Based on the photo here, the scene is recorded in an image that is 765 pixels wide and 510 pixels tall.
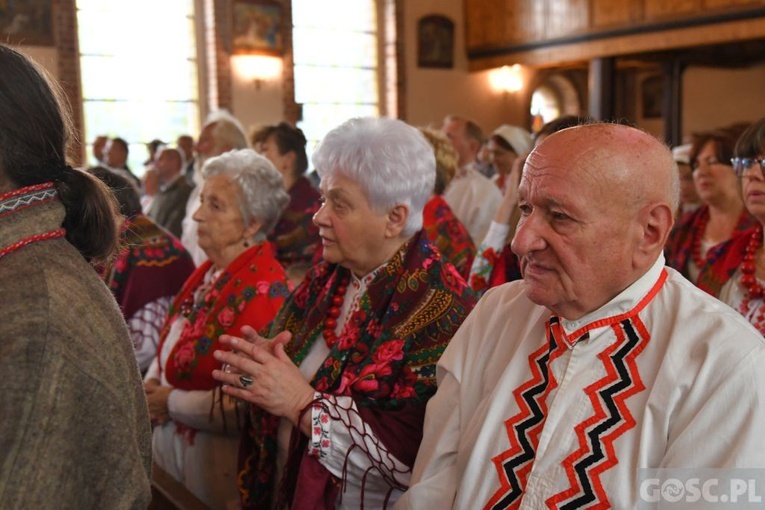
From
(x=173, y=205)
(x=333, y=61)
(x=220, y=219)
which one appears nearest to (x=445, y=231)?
(x=220, y=219)

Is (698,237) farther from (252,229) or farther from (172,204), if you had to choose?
(172,204)

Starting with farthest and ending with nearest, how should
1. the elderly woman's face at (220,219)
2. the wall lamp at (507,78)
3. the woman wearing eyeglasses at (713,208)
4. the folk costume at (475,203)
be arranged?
the wall lamp at (507,78)
the folk costume at (475,203)
the woman wearing eyeglasses at (713,208)
the elderly woman's face at (220,219)

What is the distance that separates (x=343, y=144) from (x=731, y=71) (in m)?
14.2

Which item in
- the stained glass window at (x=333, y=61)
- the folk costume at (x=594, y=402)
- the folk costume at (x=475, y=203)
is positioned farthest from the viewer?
the stained glass window at (x=333, y=61)

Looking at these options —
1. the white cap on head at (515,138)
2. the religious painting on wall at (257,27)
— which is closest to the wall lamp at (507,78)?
the religious painting on wall at (257,27)

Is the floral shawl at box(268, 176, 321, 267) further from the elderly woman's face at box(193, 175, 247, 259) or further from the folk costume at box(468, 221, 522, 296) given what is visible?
the elderly woman's face at box(193, 175, 247, 259)

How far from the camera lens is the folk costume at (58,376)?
Answer: 1137 mm

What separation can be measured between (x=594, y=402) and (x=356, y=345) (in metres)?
0.81

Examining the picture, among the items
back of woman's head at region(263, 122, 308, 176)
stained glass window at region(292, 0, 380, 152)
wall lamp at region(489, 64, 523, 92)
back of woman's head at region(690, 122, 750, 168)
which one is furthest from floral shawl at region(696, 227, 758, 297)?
wall lamp at region(489, 64, 523, 92)

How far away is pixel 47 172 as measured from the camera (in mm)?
1308

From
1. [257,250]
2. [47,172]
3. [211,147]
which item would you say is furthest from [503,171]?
[47,172]

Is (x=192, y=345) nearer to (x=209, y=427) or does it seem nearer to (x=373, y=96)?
(x=209, y=427)

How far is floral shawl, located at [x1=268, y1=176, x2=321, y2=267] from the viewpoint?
175 inches

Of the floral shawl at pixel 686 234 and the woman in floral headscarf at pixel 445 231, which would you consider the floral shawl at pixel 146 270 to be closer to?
the woman in floral headscarf at pixel 445 231
